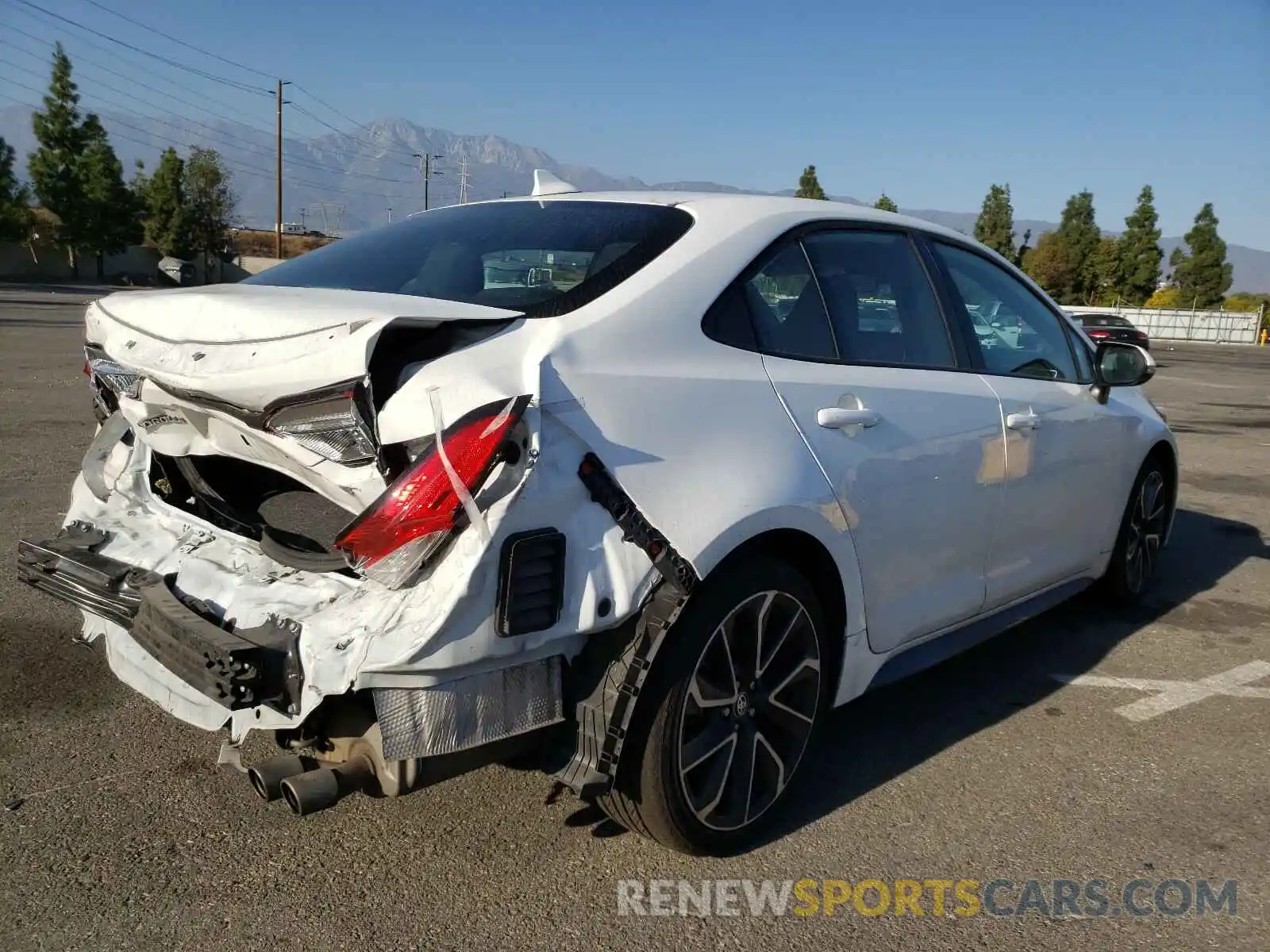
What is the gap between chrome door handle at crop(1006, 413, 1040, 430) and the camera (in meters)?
3.71

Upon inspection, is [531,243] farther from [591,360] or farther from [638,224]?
[591,360]

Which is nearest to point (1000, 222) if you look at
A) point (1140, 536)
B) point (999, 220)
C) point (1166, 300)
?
point (999, 220)

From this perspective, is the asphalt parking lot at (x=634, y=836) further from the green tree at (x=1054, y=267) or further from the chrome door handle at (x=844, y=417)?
the green tree at (x=1054, y=267)

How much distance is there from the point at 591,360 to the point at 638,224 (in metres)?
0.73

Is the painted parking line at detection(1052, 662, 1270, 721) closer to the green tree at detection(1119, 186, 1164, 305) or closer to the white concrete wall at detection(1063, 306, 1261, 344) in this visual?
the white concrete wall at detection(1063, 306, 1261, 344)

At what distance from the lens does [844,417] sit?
2984 mm

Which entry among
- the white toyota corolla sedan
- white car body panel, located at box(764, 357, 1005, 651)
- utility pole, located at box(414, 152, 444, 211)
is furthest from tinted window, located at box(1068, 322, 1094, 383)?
utility pole, located at box(414, 152, 444, 211)

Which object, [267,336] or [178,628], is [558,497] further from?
[178,628]

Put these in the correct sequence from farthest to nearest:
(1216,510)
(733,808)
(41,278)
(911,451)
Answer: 1. (41,278)
2. (1216,510)
3. (911,451)
4. (733,808)

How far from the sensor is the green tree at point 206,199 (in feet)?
188

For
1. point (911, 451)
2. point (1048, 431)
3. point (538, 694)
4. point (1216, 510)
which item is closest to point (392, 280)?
point (538, 694)

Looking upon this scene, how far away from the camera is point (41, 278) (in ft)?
170

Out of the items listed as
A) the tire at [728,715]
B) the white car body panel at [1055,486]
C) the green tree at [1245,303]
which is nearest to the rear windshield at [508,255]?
the tire at [728,715]

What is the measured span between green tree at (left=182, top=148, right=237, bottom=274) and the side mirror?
58558 millimetres
